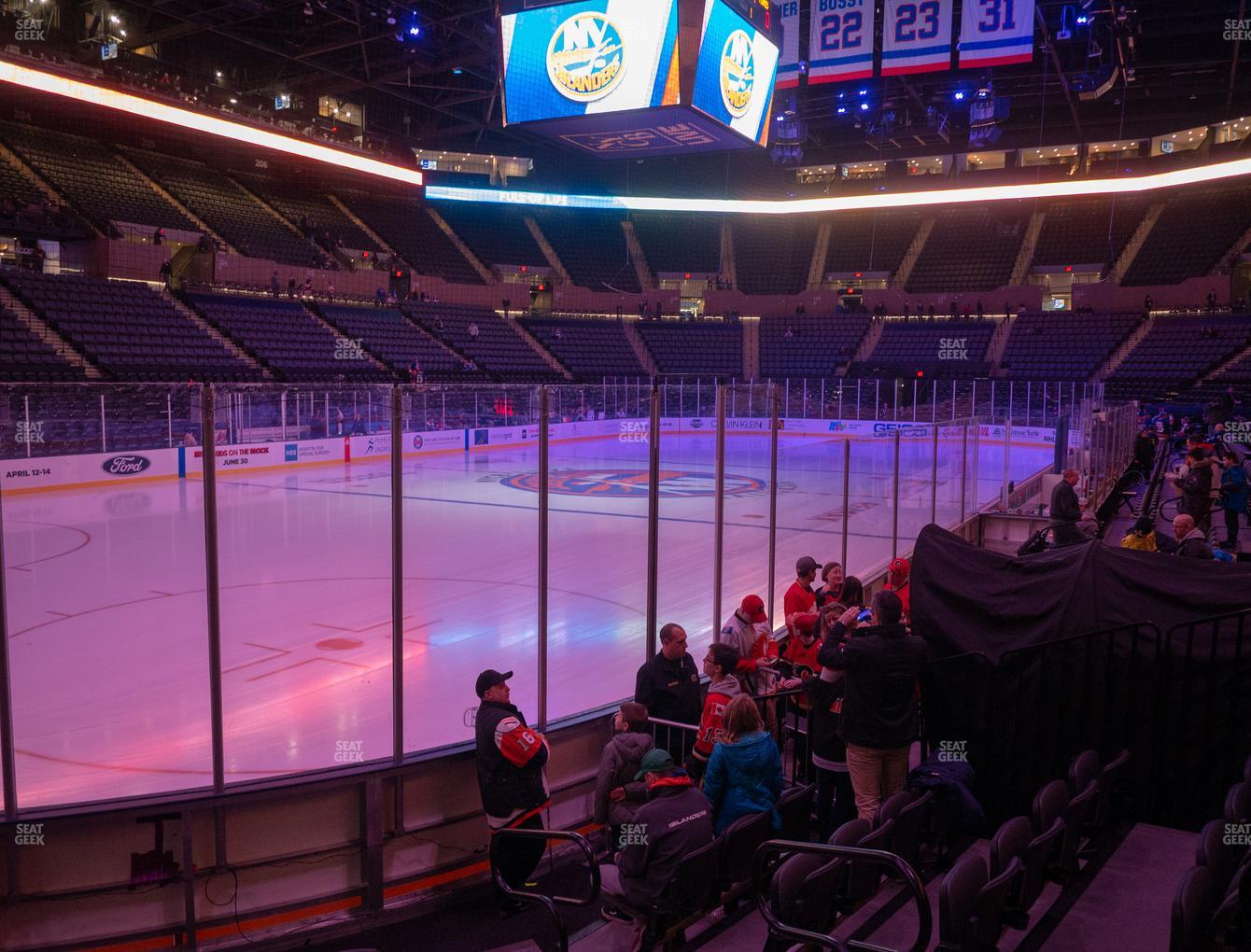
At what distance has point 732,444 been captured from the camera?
8.40 metres

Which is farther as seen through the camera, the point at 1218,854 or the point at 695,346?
the point at 695,346

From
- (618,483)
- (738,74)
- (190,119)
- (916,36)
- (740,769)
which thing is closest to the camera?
(740,769)

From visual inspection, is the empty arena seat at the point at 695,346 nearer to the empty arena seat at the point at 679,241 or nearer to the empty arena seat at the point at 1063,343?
the empty arena seat at the point at 679,241

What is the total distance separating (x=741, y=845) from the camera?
13.6ft

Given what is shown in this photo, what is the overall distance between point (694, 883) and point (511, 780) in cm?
127

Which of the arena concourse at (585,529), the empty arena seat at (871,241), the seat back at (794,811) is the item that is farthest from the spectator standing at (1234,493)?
the empty arena seat at (871,241)

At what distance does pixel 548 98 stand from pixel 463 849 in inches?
459

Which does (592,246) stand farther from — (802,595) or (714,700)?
(714,700)

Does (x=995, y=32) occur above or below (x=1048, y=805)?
above

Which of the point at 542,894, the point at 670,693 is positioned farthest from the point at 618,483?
the point at 542,894

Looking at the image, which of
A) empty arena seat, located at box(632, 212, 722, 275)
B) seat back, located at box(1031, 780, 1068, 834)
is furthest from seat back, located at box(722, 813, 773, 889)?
empty arena seat, located at box(632, 212, 722, 275)

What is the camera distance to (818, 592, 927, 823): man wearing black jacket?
494 centimetres

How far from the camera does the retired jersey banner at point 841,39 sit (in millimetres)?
15531

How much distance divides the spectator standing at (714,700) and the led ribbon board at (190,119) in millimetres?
28454
